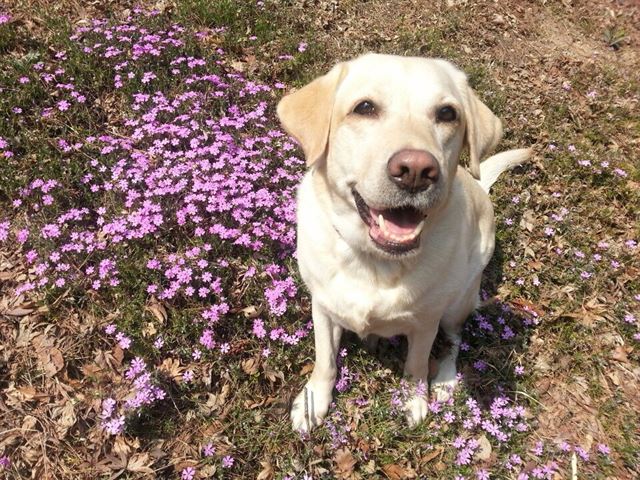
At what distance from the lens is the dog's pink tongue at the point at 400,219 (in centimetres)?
230

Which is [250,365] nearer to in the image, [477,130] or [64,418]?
[64,418]

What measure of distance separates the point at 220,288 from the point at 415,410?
1.49 meters

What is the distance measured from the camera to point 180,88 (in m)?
4.52

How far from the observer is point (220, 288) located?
10.8 feet

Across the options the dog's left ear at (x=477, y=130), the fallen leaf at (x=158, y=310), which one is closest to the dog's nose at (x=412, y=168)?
→ the dog's left ear at (x=477, y=130)

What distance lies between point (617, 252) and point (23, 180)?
194 inches

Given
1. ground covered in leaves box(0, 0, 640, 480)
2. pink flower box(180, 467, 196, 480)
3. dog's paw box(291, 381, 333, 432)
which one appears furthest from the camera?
dog's paw box(291, 381, 333, 432)

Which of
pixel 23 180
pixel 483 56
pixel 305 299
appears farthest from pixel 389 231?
pixel 483 56

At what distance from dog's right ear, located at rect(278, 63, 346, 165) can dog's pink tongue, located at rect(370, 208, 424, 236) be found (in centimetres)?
43

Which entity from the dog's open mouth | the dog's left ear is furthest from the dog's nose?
the dog's left ear

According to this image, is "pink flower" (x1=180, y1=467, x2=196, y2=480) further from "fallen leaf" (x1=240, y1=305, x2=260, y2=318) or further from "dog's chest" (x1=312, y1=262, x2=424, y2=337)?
"dog's chest" (x1=312, y1=262, x2=424, y2=337)

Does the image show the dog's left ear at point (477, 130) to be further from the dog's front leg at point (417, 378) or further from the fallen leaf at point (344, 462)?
the fallen leaf at point (344, 462)

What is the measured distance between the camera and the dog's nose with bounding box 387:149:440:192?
2051 mm

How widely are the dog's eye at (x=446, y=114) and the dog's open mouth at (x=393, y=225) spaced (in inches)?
19.5
